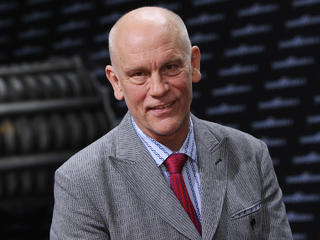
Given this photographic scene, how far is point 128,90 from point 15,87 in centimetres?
167

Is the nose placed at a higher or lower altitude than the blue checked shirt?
higher

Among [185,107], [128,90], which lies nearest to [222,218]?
[185,107]

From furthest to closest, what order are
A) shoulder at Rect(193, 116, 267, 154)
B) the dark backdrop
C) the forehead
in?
the dark backdrop
shoulder at Rect(193, 116, 267, 154)
the forehead

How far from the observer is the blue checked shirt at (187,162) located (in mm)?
1425

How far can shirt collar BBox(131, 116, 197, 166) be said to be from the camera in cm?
143

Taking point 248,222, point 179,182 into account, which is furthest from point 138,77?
point 248,222

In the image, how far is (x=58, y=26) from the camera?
394 cm

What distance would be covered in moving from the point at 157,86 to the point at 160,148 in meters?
0.20

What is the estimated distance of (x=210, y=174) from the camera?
1441 millimetres

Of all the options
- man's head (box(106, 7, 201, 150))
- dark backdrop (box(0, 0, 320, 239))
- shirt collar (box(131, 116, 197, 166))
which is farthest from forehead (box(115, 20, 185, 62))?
dark backdrop (box(0, 0, 320, 239))

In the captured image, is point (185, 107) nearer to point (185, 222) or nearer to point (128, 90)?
point (128, 90)

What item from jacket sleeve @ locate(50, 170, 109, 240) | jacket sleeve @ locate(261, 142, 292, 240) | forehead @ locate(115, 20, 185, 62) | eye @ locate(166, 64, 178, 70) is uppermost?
forehead @ locate(115, 20, 185, 62)

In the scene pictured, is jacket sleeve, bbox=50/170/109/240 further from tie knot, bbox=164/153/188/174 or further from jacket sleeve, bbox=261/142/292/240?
jacket sleeve, bbox=261/142/292/240

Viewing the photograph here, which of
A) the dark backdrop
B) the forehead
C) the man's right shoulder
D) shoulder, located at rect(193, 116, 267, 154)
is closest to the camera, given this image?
the forehead
